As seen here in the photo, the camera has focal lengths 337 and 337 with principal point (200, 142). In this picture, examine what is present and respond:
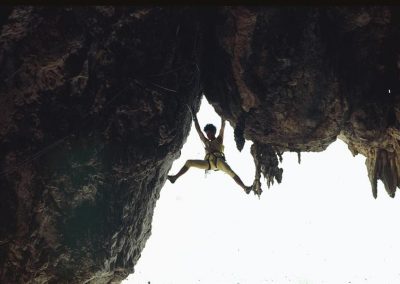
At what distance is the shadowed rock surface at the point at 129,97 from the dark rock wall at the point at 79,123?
2cm

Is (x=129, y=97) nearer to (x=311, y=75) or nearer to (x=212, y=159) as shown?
Answer: (x=212, y=159)

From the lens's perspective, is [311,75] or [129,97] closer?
[129,97]

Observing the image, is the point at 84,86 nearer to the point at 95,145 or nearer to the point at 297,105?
the point at 95,145

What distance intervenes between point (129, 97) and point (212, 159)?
3.26m

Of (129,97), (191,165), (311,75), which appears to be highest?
(311,75)

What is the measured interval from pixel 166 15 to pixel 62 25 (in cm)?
210

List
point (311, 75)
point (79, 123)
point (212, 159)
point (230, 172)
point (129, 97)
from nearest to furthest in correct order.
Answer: point (79, 123) < point (129, 97) < point (311, 75) < point (212, 159) < point (230, 172)

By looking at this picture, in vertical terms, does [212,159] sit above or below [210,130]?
below

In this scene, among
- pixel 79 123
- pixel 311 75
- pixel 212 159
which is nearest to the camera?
pixel 79 123

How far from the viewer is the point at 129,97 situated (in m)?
7.17

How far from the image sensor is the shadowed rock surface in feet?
21.5

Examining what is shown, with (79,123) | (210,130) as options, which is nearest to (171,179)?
(210,130)

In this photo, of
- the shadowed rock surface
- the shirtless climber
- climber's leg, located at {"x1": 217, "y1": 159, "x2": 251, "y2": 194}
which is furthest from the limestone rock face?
climber's leg, located at {"x1": 217, "y1": 159, "x2": 251, "y2": 194}

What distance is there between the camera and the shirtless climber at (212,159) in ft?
31.0
